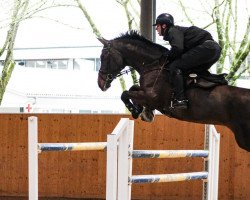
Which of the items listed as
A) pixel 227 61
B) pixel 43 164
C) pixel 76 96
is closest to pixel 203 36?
pixel 43 164

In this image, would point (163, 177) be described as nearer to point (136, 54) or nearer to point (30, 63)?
point (136, 54)

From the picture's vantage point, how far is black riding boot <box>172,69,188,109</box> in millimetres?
4582

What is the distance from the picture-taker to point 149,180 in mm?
4457

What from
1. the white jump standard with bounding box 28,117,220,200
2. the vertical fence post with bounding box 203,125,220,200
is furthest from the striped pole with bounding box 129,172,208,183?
the vertical fence post with bounding box 203,125,220,200

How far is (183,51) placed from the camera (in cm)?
474

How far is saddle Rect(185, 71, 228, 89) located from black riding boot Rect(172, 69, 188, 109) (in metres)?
0.15

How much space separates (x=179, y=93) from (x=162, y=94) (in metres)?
0.23

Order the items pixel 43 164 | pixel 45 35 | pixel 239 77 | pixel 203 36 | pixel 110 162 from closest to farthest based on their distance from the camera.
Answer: pixel 110 162 → pixel 203 36 → pixel 43 164 → pixel 239 77 → pixel 45 35

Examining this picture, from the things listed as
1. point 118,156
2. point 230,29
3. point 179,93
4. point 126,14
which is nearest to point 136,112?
point 179,93

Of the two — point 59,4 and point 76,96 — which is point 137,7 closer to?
point 59,4

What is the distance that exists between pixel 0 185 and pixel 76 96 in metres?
4.21

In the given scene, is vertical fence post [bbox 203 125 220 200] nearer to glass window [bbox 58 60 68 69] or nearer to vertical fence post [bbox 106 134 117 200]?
vertical fence post [bbox 106 134 117 200]

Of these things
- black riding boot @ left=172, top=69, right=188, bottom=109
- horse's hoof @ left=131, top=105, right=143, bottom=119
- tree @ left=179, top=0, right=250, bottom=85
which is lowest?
horse's hoof @ left=131, top=105, right=143, bottom=119

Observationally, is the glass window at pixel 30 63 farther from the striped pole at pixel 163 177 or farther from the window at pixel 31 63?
the striped pole at pixel 163 177
